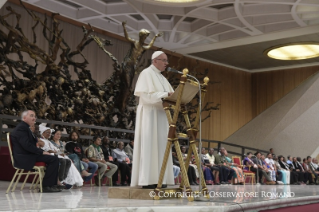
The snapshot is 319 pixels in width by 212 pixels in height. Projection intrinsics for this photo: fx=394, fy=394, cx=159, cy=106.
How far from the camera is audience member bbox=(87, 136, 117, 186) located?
734 cm

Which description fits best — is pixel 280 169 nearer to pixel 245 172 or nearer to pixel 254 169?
pixel 254 169

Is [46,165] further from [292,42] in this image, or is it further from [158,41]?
[292,42]

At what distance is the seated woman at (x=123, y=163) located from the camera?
7949mm

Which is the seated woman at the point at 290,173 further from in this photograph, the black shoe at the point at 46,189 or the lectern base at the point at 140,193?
the lectern base at the point at 140,193

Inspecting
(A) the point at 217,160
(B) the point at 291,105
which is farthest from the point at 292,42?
(A) the point at 217,160

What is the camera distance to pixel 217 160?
36.1 ft

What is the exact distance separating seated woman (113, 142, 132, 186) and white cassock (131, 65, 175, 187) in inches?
152

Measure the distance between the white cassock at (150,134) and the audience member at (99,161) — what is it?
333 cm

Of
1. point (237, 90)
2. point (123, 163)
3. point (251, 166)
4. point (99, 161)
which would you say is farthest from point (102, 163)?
point (237, 90)

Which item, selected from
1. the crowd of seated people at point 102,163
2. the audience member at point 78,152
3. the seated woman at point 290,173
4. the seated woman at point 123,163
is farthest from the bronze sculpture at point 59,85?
the seated woman at point 290,173

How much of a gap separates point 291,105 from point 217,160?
26.0ft

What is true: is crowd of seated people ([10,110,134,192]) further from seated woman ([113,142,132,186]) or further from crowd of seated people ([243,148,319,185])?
crowd of seated people ([243,148,319,185])

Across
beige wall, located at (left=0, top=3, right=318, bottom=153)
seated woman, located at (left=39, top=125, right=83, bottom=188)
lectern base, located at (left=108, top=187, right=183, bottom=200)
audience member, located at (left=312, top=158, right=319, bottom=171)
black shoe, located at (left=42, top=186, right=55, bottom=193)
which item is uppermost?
beige wall, located at (left=0, top=3, right=318, bottom=153)

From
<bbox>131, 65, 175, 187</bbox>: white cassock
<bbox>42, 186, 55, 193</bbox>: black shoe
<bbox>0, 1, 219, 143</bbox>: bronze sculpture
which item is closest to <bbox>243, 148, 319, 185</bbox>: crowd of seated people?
<bbox>0, 1, 219, 143</bbox>: bronze sculpture
